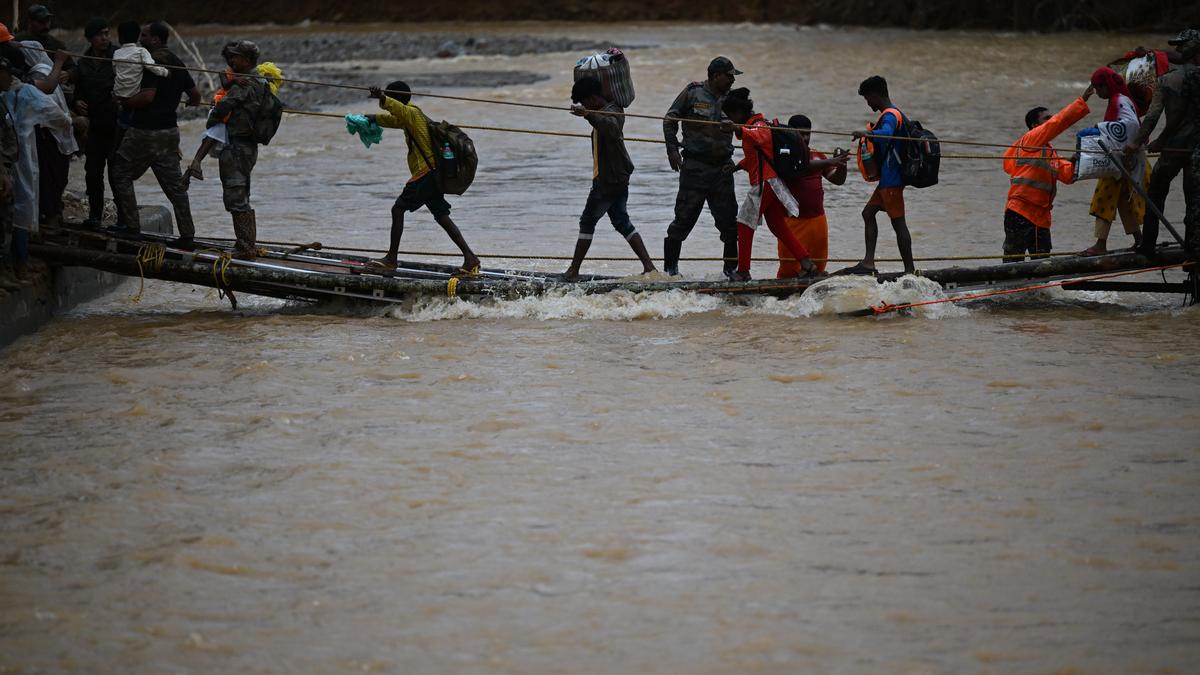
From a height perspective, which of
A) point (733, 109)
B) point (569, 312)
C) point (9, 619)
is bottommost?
point (9, 619)

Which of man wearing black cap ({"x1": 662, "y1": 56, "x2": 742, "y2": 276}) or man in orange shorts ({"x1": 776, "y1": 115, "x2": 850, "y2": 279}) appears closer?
man in orange shorts ({"x1": 776, "y1": 115, "x2": 850, "y2": 279})

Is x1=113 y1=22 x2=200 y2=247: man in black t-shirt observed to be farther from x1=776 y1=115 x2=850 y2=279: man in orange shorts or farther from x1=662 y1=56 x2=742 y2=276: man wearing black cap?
x1=776 y1=115 x2=850 y2=279: man in orange shorts

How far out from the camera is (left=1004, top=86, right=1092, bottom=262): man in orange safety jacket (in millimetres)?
9016

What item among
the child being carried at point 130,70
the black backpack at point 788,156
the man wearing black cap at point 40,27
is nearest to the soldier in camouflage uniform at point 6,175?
the child being carried at point 130,70

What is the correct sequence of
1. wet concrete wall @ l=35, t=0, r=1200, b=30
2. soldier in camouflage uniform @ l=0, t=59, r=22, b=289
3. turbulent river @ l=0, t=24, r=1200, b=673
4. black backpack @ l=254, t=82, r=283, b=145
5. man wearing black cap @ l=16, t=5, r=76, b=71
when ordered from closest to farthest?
turbulent river @ l=0, t=24, r=1200, b=673, soldier in camouflage uniform @ l=0, t=59, r=22, b=289, black backpack @ l=254, t=82, r=283, b=145, man wearing black cap @ l=16, t=5, r=76, b=71, wet concrete wall @ l=35, t=0, r=1200, b=30

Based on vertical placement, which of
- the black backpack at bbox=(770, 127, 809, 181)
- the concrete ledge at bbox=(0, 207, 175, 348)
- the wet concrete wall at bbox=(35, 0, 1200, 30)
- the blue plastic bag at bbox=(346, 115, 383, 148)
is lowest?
the concrete ledge at bbox=(0, 207, 175, 348)

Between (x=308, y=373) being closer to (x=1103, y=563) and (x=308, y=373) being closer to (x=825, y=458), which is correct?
(x=825, y=458)

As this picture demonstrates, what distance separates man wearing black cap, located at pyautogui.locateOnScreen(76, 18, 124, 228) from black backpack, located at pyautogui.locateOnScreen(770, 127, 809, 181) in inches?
182

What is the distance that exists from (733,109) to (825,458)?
3374mm

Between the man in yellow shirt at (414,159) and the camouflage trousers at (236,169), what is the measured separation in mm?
979

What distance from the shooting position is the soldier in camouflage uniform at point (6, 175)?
341 inches

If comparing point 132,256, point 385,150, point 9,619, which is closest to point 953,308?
point 132,256

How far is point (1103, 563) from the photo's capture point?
5.11 m

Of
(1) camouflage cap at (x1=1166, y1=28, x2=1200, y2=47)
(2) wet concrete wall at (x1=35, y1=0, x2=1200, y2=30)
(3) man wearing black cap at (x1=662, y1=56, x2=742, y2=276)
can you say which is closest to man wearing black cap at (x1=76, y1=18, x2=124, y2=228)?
(3) man wearing black cap at (x1=662, y1=56, x2=742, y2=276)
